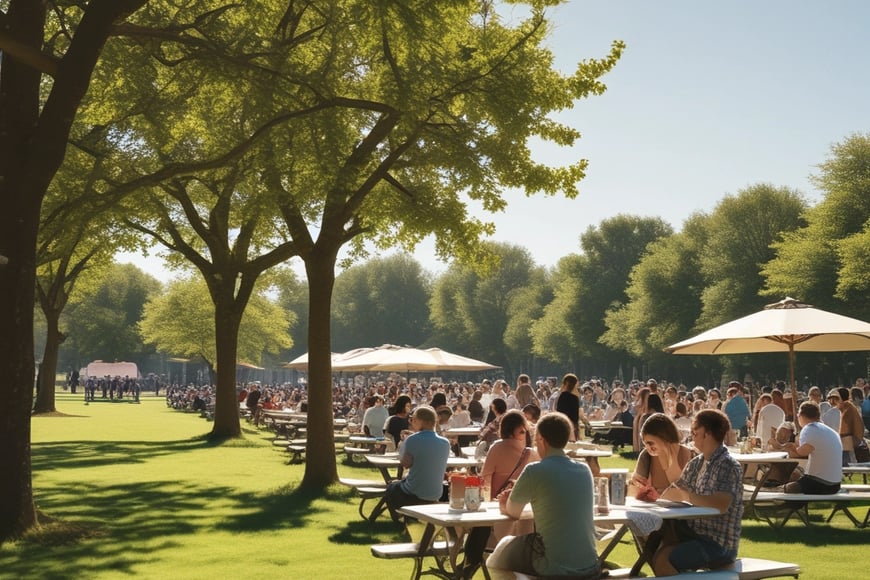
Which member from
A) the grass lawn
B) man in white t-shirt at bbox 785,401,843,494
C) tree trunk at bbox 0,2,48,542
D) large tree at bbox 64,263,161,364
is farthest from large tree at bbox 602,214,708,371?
tree trunk at bbox 0,2,48,542

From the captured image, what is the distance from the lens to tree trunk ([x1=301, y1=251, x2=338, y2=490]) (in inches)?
669

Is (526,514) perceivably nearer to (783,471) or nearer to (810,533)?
(810,533)

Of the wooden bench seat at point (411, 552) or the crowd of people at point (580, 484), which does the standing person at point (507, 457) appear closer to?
the crowd of people at point (580, 484)

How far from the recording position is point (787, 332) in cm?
1507

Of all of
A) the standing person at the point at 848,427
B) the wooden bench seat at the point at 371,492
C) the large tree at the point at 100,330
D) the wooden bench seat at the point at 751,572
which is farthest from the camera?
the large tree at the point at 100,330

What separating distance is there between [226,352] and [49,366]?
55.0 feet

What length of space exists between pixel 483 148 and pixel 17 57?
681 centimetres

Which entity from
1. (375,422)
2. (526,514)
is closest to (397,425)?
(375,422)

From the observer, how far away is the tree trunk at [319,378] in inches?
669

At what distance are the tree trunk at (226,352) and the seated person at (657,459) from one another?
21.1 metres

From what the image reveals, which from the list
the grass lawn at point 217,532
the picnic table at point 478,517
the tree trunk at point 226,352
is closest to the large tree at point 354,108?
the grass lawn at point 217,532

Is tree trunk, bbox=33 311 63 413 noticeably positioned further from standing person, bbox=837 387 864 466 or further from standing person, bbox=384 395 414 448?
standing person, bbox=837 387 864 466

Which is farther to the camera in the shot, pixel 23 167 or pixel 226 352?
pixel 226 352

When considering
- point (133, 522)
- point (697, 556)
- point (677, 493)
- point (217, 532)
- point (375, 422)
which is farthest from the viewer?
point (375, 422)
